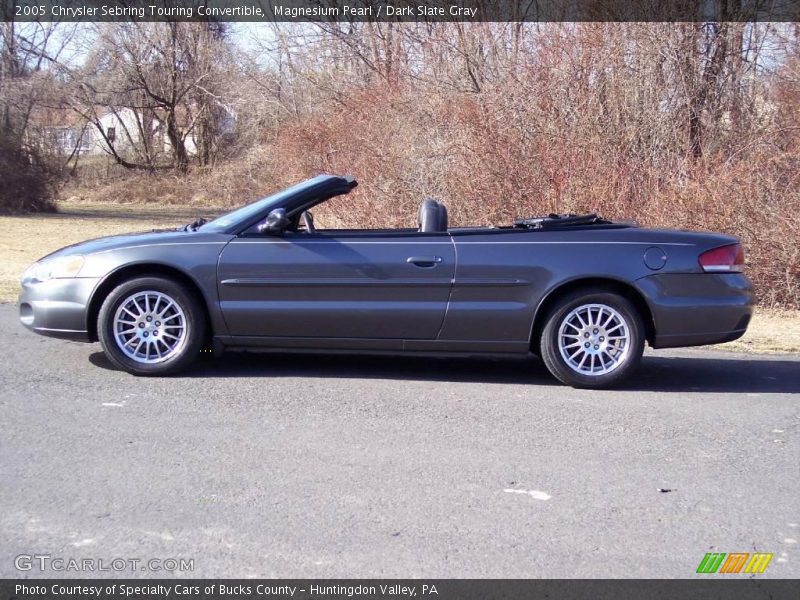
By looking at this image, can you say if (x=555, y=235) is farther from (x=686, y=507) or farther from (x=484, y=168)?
(x=484, y=168)

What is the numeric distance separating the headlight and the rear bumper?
4.19m

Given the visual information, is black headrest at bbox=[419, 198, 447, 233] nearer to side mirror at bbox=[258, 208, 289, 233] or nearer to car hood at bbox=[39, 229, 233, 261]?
side mirror at bbox=[258, 208, 289, 233]

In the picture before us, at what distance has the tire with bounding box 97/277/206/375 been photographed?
21.6 ft

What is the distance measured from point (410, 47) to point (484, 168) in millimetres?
6853

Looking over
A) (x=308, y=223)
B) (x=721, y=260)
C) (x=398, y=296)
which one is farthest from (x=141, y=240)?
(x=721, y=260)

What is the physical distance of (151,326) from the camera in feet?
21.8

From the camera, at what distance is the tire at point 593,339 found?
261 inches

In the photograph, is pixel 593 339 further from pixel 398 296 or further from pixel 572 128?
pixel 572 128

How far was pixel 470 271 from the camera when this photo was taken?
658cm

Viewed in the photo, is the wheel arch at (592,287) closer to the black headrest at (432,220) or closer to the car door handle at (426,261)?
the car door handle at (426,261)

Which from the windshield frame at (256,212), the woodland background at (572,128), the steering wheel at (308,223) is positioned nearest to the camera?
the windshield frame at (256,212)

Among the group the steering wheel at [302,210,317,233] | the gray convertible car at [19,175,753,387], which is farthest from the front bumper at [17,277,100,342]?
the steering wheel at [302,210,317,233]

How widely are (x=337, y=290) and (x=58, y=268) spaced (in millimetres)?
2123
